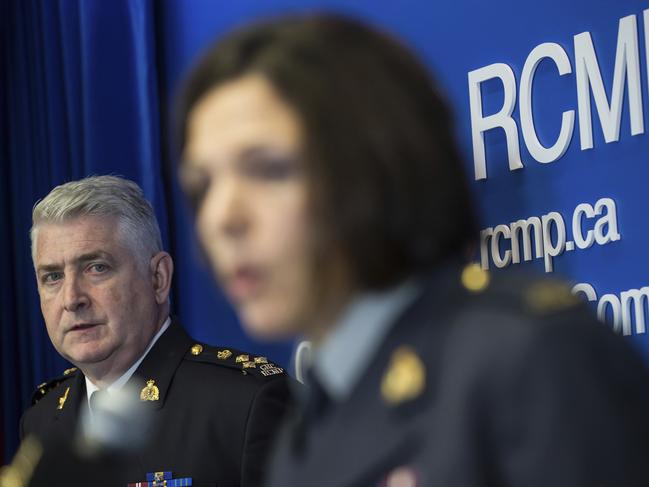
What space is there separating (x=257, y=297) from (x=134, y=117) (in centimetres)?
277

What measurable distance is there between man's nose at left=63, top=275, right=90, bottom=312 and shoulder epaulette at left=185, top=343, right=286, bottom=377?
25cm

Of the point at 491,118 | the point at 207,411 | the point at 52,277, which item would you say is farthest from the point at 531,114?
the point at 52,277

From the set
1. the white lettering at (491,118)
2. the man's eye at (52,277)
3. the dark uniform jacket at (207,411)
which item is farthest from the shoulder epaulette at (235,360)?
the white lettering at (491,118)

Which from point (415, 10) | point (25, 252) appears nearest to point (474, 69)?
point (415, 10)

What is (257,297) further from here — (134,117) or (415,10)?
(134,117)

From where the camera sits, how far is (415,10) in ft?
8.86

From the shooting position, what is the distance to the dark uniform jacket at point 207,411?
250cm

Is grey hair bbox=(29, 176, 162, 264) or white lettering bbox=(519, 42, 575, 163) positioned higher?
white lettering bbox=(519, 42, 575, 163)

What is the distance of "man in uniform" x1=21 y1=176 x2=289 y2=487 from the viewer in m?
2.53

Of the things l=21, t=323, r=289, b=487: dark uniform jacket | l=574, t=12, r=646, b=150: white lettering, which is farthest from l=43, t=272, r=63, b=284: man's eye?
l=574, t=12, r=646, b=150: white lettering

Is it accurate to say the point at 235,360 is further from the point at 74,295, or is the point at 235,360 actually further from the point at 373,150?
the point at 373,150

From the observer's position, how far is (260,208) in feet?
2.22

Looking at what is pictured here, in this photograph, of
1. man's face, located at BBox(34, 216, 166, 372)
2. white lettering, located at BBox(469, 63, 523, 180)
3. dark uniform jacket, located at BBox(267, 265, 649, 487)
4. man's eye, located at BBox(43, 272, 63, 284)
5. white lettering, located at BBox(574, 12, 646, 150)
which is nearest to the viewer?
dark uniform jacket, located at BBox(267, 265, 649, 487)

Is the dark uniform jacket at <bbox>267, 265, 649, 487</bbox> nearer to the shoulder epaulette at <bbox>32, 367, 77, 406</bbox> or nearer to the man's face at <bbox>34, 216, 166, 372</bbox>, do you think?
the man's face at <bbox>34, 216, 166, 372</bbox>
